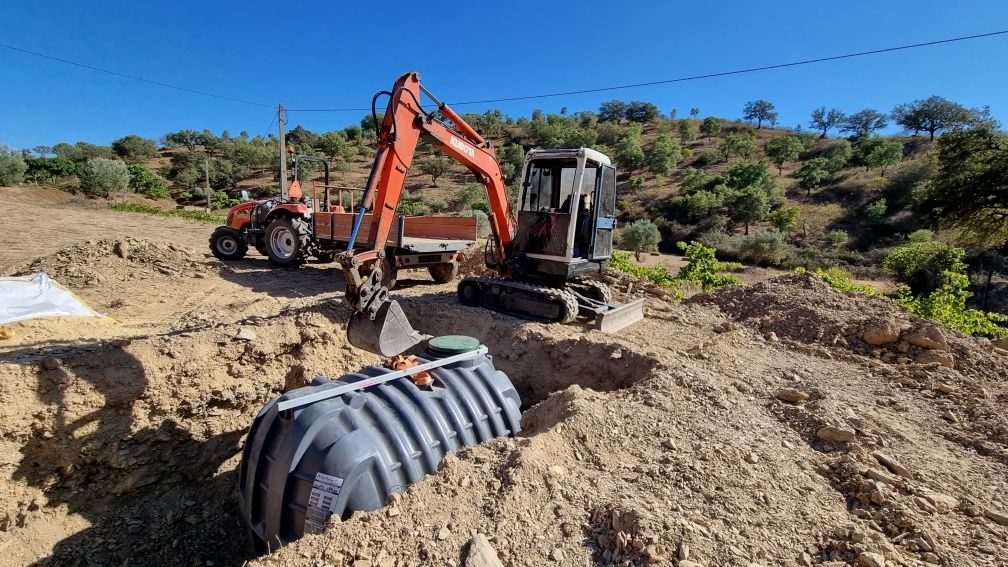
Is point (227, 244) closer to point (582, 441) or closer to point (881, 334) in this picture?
point (582, 441)

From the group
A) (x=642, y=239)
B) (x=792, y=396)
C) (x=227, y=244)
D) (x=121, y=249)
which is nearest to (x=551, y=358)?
(x=792, y=396)

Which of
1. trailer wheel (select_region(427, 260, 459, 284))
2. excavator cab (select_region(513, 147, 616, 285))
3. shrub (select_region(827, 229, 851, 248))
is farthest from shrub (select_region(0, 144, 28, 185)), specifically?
shrub (select_region(827, 229, 851, 248))

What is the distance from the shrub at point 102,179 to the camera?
30.4 metres

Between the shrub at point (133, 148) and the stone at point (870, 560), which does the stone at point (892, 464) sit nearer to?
the stone at point (870, 560)

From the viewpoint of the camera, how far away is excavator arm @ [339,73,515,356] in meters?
4.35

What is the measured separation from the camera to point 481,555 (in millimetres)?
2076

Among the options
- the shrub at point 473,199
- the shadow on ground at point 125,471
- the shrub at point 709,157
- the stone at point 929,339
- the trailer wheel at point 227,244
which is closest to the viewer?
the shadow on ground at point 125,471

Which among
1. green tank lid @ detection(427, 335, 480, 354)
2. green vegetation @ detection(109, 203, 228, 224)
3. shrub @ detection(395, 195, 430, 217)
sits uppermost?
shrub @ detection(395, 195, 430, 217)

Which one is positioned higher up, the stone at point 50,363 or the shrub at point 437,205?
the shrub at point 437,205

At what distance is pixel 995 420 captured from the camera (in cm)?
402

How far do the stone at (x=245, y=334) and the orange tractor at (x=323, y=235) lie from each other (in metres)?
3.09

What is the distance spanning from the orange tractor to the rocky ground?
1.63m

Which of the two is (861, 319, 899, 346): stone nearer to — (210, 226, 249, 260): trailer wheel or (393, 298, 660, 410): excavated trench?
(393, 298, 660, 410): excavated trench

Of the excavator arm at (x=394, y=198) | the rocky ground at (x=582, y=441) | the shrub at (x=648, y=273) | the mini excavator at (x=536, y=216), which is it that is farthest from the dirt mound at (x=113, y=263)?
the shrub at (x=648, y=273)
